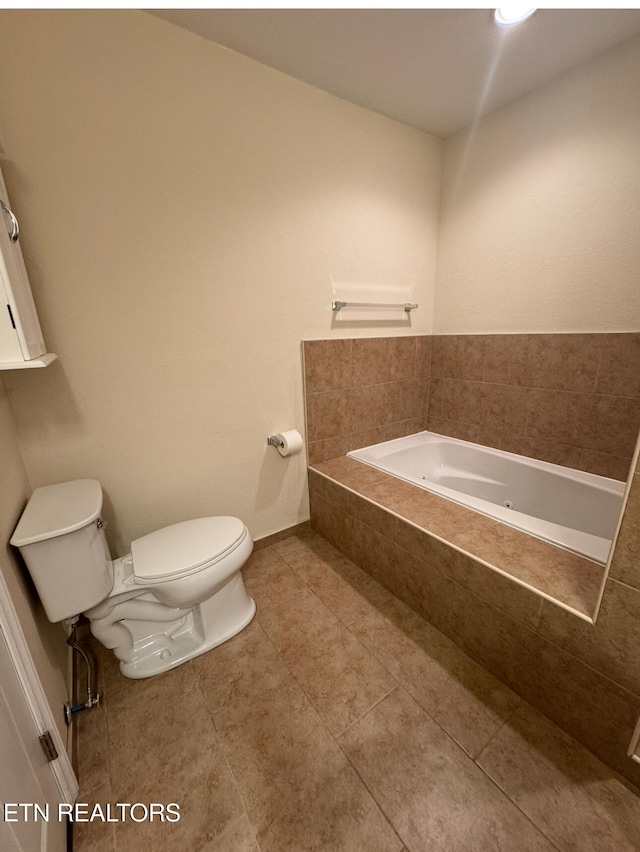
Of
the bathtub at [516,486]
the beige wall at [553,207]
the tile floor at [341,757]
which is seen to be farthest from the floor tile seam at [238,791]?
the beige wall at [553,207]

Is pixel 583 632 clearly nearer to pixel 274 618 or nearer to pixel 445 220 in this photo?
pixel 274 618

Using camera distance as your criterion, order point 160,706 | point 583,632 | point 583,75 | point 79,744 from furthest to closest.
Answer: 1. point 583,75
2. point 160,706
3. point 79,744
4. point 583,632

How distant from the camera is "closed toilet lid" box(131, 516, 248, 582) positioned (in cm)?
129

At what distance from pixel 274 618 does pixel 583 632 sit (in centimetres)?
118

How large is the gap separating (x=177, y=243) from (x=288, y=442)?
1061mm

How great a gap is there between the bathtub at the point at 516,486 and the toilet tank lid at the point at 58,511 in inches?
56.4

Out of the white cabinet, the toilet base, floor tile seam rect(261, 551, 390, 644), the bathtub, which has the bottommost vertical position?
floor tile seam rect(261, 551, 390, 644)

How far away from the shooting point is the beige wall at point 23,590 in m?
0.97

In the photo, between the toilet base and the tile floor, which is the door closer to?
the tile floor

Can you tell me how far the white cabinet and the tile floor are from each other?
1.24 meters

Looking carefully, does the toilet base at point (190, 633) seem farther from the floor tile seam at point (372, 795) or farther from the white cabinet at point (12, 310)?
the white cabinet at point (12, 310)

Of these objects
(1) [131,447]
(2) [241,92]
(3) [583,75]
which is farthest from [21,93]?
(3) [583,75]

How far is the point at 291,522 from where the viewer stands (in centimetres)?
217

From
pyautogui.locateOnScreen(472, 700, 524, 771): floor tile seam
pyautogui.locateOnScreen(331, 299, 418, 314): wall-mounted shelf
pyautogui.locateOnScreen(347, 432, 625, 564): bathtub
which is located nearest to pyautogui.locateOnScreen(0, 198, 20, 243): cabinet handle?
pyautogui.locateOnScreen(331, 299, 418, 314): wall-mounted shelf
